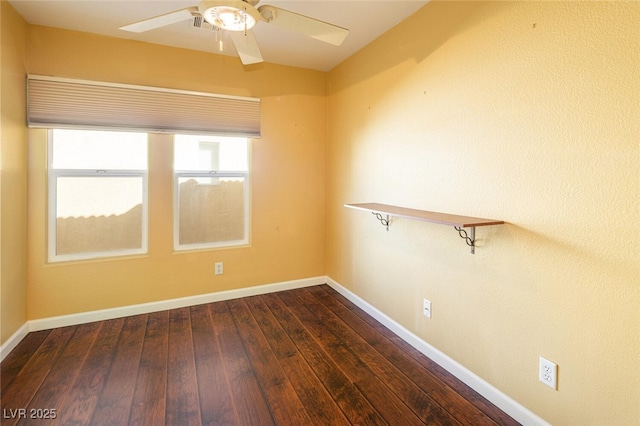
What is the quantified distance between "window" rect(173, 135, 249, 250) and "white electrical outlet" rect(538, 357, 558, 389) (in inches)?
105

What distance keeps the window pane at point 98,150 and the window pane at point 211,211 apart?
0.44 metres

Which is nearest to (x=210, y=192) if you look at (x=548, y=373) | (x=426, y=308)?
(x=426, y=308)

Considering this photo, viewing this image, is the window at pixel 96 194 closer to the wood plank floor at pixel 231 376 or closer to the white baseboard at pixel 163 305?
the white baseboard at pixel 163 305

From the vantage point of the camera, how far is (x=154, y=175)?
115 inches

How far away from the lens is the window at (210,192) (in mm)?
3064

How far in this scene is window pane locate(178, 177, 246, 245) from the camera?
10.2 ft

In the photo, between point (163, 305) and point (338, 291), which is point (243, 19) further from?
point (338, 291)

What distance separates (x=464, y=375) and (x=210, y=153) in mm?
2856

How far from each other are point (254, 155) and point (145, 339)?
1.94 metres

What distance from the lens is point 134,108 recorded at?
9.12 ft

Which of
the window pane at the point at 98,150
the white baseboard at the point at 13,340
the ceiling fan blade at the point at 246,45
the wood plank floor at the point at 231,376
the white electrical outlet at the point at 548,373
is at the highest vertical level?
the ceiling fan blade at the point at 246,45

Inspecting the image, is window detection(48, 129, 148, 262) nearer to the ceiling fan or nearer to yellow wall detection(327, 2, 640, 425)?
the ceiling fan

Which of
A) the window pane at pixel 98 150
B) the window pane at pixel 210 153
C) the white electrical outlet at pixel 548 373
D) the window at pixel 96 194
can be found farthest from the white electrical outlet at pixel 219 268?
the white electrical outlet at pixel 548 373

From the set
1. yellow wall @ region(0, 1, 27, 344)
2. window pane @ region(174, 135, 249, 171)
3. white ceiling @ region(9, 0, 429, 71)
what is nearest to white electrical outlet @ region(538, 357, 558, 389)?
white ceiling @ region(9, 0, 429, 71)
